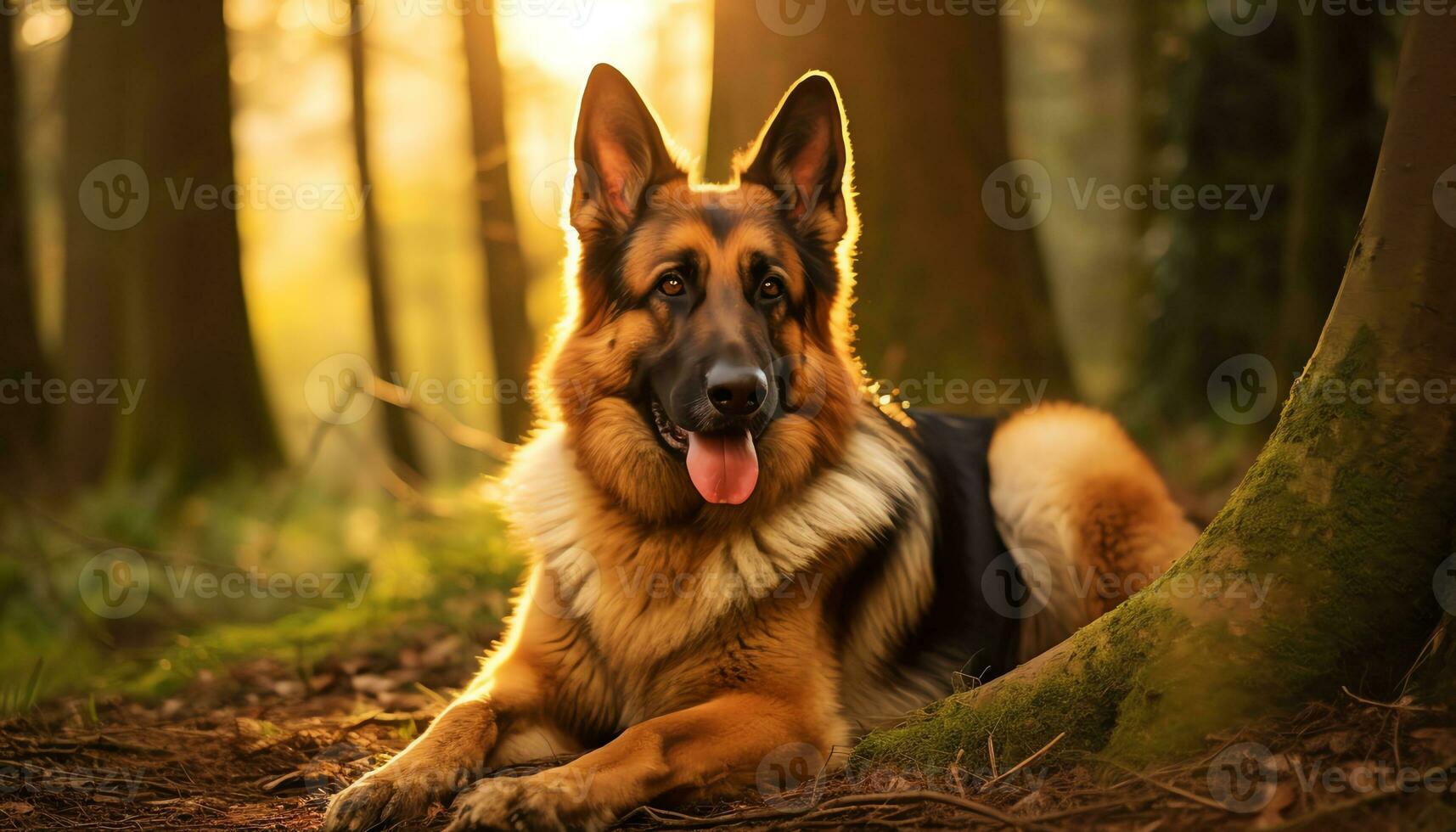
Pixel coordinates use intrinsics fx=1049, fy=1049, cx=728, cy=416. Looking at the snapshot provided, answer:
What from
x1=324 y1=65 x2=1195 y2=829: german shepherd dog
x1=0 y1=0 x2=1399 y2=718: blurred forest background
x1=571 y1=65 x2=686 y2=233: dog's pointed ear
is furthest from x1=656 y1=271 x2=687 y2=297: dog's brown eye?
x1=0 y1=0 x2=1399 y2=718: blurred forest background

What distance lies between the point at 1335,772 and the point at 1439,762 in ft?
0.69

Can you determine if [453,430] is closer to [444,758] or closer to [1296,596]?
[444,758]

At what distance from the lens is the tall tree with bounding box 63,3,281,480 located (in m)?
9.45

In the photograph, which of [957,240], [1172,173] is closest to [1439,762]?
[957,240]

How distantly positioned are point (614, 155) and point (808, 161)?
0.81m

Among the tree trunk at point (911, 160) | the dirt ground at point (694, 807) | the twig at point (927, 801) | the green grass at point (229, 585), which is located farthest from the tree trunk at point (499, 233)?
the twig at point (927, 801)

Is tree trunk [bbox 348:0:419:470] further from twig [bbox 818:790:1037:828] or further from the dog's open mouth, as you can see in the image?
twig [bbox 818:790:1037:828]

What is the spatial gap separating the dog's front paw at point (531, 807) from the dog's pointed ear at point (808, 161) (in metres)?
2.46

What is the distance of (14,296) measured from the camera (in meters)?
8.87

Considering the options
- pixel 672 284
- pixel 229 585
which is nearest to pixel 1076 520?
pixel 672 284

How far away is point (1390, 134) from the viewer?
291 centimetres

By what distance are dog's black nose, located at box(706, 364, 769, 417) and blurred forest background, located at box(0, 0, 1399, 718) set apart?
4.17 feet

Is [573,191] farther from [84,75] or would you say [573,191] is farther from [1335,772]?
[84,75]

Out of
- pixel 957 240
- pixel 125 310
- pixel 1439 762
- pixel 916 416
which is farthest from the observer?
pixel 125 310
